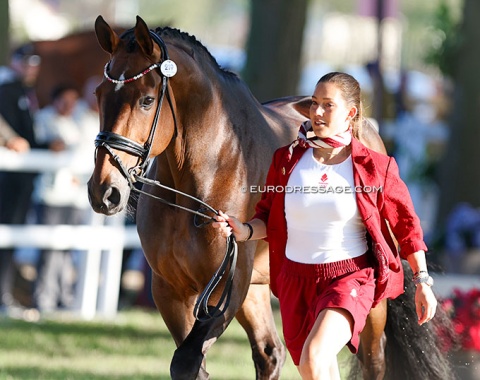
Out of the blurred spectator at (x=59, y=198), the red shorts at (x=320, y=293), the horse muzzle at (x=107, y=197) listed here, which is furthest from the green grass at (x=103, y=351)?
the red shorts at (x=320, y=293)

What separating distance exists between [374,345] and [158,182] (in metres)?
1.78

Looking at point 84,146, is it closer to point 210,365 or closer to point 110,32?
point 210,365

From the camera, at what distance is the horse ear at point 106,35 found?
487cm

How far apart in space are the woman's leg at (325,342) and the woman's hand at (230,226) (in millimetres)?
589

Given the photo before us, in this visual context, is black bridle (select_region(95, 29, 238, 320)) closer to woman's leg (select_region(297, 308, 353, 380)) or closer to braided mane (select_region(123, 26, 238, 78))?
braided mane (select_region(123, 26, 238, 78))

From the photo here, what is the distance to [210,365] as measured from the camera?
783 centimetres

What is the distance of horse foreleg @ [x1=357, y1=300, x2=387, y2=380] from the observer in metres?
5.97

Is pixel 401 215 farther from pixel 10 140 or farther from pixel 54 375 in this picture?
pixel 10 140

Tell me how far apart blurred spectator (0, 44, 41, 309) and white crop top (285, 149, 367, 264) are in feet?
19.5

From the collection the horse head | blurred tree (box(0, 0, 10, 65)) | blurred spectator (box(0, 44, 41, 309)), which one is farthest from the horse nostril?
blurred tree (box(0, 0, 10, 65))

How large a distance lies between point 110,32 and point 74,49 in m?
10.5

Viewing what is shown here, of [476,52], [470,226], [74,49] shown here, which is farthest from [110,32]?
[74,49]

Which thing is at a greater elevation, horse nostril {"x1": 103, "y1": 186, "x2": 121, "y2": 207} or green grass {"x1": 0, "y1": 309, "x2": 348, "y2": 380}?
horse nostril {"x1": 103, "y1": 186, "x2": 121, "y2": 207}

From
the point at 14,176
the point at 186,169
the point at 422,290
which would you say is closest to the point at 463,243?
the point at 14,176
